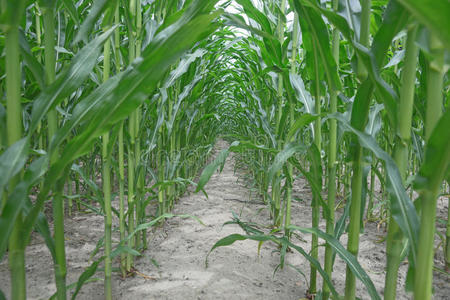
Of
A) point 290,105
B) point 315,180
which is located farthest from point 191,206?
point 315,180

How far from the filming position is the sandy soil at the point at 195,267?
122 centimetres

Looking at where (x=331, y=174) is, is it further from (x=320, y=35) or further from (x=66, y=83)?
(x=66, y=83)

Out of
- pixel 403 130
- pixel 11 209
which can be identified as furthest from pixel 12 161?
pixel 403 130

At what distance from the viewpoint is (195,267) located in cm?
140

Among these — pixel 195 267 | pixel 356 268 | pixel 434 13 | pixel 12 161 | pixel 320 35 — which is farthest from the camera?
pixel 195 267

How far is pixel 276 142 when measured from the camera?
5.07ft

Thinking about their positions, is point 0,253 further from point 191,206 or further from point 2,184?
point 191,206

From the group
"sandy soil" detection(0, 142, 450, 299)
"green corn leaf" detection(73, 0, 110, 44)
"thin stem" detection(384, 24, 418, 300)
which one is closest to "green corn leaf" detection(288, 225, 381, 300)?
"thin stem" detection(384, 24, 418, 300)

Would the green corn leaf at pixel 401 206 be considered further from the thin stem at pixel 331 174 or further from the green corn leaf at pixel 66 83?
the green corn leaf at pixel 66 83

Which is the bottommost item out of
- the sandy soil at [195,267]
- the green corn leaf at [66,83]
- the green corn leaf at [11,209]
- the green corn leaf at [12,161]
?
the sandy soil at [195,267]

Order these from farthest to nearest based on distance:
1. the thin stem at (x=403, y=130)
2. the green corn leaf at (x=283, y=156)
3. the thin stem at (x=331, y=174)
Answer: the thin stem at (x=331, y=174), the green corn leaf at (x=283, y=156), the thin stem at (x=403, y=130)

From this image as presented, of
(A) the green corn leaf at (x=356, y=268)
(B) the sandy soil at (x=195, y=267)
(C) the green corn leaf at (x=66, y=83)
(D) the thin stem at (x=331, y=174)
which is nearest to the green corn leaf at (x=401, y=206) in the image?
(A) the green corn leaf at (x=356, y=268)

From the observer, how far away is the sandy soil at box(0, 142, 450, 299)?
1.22 m

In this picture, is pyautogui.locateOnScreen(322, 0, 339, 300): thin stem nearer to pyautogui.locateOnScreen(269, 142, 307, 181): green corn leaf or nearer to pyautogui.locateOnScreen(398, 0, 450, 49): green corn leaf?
pyautogui.locateOnScreen(269, 142, 307, 181): green corn leaf
